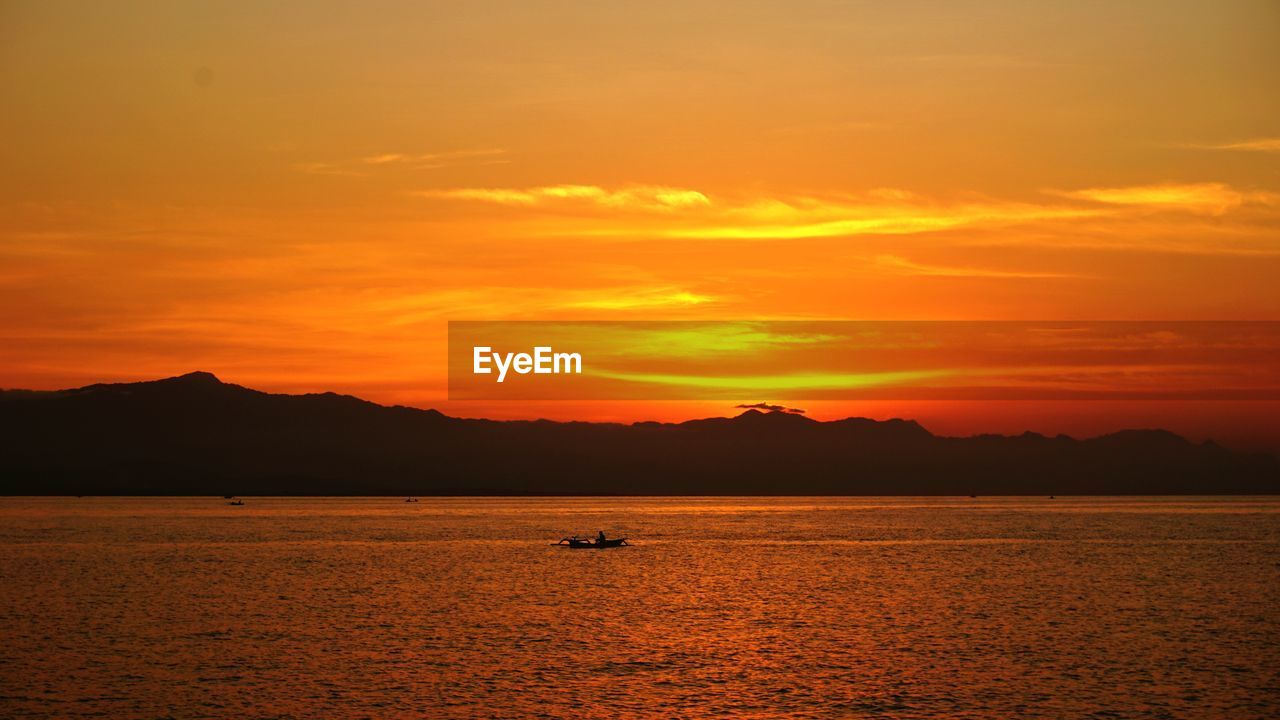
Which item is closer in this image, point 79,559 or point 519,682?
point 519,682

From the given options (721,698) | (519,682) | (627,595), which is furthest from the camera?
(627,595)

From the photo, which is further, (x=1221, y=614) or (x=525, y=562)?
(x=525, y=562)

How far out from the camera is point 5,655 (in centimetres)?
7181

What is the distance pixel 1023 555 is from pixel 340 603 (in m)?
105

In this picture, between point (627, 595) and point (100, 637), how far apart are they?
150 ft

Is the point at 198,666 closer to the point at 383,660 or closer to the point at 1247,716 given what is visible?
the point at 383,660

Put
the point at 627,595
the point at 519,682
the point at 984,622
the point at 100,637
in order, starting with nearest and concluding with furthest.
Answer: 1. the point at 519,682
2. the point at 100,637
3. the point at 984,622
4. the point at 627,595

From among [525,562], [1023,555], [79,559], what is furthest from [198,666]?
[1023,555]

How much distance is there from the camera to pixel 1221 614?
9662 centimetres

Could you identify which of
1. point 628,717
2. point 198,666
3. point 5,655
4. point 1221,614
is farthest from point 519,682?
point 1221,614

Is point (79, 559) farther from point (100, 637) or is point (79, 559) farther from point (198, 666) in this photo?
point (198, 666)

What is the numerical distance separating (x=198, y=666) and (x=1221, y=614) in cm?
7556

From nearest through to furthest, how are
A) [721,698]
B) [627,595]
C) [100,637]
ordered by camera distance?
[721,698] → [100,637] → [627,595]

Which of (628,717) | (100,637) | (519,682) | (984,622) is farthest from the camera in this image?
(984,622)
